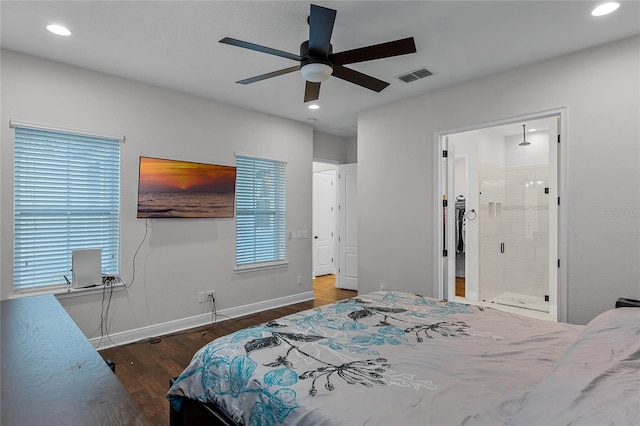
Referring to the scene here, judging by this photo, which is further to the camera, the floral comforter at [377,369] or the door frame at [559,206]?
the door frame at [559,206]

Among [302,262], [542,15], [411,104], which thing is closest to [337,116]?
[411,104]

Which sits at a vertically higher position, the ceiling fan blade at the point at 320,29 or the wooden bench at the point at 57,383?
the ceiling fan blade at the point at 320,29

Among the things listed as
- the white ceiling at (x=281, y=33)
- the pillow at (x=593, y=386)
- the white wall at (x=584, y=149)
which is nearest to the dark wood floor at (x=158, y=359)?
the pillow at (x=593, y=386)

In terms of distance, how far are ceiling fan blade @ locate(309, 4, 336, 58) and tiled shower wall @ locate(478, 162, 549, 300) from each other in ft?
12.4

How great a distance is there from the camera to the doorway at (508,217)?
5020mm

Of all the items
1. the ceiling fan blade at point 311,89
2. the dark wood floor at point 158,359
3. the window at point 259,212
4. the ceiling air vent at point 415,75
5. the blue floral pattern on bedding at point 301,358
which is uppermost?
the ceiling air vent at point 415,75

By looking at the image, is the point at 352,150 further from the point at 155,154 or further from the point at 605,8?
the point at 605,8

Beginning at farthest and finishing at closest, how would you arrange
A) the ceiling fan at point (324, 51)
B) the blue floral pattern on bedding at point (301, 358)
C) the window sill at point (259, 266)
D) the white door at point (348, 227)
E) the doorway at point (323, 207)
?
the doorway at point (323, 207), the white door at point (348, 227), the window sill at point (259, 266), the ceiling fan at point (324, 51), the blue floral pattern on bedding at point (301, 358)

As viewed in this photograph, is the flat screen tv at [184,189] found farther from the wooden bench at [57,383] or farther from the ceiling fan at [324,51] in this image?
the wooden bench at [57,383]

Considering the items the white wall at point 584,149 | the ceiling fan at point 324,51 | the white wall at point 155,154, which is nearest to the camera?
the ceiling fan at point 324,51

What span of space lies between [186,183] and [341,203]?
315cm

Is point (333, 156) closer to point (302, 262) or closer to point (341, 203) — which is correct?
point (341, 203)

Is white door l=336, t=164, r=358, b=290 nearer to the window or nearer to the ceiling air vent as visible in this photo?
the window

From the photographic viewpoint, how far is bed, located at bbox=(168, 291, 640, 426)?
110 centimetres
